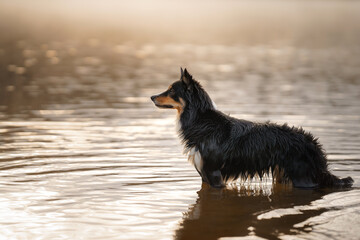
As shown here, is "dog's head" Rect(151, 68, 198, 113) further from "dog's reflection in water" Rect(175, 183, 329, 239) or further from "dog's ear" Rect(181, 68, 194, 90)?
"dog's reflection in water" Rect(175, 183, 329, 239)

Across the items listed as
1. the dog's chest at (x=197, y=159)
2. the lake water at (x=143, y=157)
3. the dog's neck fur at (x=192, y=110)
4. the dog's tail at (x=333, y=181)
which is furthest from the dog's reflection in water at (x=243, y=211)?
the dog's neck fur at (x=192, y=110)

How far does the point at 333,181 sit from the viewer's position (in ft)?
28.7

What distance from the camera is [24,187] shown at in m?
8.73

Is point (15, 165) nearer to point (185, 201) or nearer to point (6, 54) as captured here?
point (185, 201)

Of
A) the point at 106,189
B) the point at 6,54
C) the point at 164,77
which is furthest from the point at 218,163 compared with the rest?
the point at 6,54

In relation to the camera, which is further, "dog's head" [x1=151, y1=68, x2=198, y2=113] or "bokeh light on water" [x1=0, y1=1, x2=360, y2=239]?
"dog's head" [x1=151, y1=68, x2=198, y2=113]

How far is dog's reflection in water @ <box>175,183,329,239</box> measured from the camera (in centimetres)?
699

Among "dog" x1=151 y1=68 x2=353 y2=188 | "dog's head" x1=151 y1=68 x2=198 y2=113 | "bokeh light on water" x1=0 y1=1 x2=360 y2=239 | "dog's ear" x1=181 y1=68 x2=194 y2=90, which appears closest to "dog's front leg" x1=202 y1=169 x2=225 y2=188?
"dog" x1=151 y1=68 x2=353 y2=188

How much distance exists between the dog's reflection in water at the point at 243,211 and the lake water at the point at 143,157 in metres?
0.01

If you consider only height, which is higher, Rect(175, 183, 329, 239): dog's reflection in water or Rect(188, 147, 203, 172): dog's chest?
Rect(188, 147, 203, 172): dog's chest

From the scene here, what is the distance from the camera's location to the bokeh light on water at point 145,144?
728cm

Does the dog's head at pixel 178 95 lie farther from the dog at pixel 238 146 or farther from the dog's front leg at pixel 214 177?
the dog's front leg at pixel 214 177

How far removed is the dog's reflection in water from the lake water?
0.05 ft

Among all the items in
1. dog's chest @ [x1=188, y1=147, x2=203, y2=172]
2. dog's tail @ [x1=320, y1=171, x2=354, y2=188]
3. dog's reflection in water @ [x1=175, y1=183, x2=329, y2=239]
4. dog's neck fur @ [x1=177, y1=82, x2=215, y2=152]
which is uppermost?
dog's neck fur @ [x1=177, y1=82, x2=215, y2=152]
